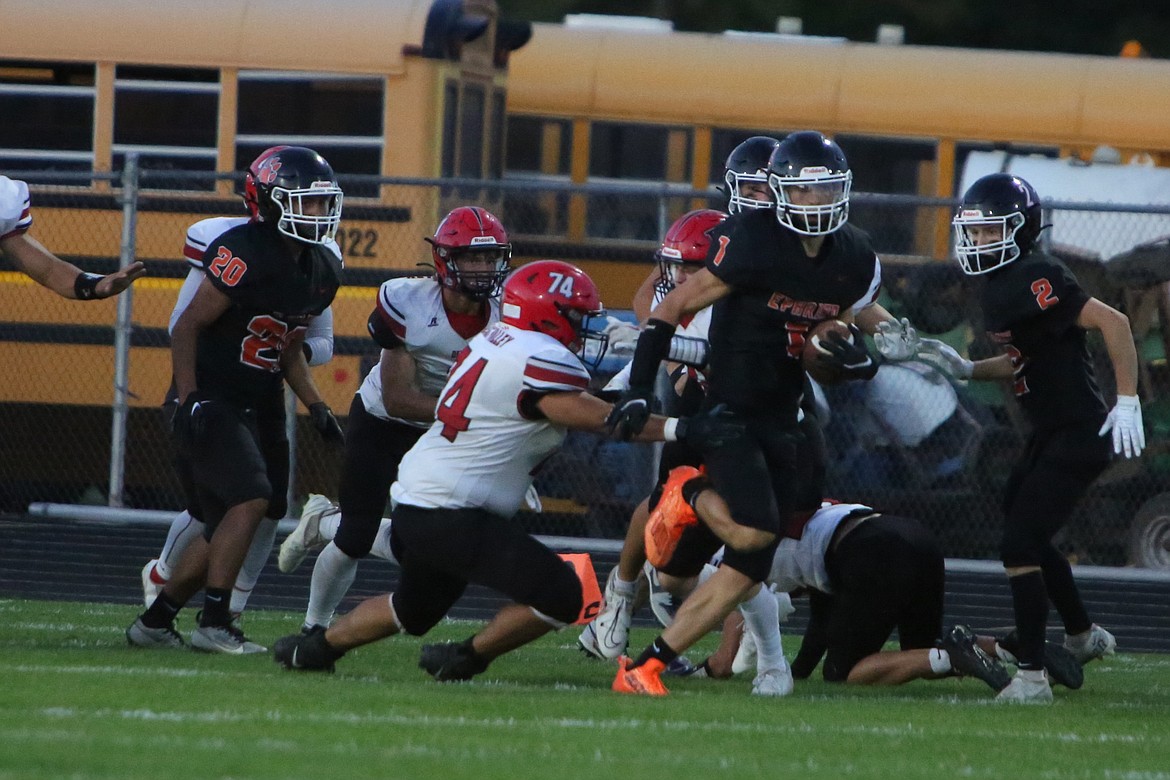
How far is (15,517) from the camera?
1143cm

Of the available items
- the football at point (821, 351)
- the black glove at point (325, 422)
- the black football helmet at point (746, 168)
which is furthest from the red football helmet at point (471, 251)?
the football at point (821, 351)

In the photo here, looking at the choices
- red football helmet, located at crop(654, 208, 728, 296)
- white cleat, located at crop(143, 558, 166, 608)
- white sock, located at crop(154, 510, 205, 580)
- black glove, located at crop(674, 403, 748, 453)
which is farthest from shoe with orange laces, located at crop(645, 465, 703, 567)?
white cleat, located at crop(143, 558, 166, 608)

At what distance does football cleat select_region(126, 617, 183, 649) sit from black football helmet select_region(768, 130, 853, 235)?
8.93 feet

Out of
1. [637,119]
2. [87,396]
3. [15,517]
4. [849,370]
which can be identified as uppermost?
[637,119]

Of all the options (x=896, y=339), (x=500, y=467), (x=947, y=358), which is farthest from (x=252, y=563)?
(x=947, y=358)

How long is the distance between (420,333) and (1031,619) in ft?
7.81

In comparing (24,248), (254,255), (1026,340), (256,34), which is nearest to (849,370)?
(1026,340)

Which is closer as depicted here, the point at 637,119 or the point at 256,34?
the point at 256,34

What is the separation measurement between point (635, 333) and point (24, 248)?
2181 mm

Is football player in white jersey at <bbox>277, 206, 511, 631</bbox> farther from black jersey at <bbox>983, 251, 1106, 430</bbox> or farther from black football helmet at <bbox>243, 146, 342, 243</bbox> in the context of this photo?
black jersey at <bbox>983, 251, 1106, 430</bbox>

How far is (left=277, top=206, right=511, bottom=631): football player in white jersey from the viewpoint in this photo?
276 inches

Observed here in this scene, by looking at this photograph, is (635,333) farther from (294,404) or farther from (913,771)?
(294,404)

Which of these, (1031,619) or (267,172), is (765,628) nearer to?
(1031,619)

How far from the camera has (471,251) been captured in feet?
22.9
